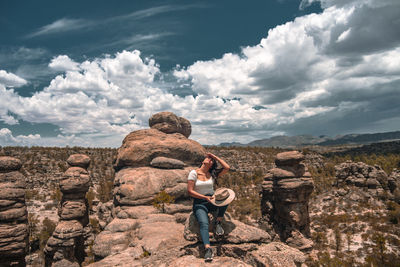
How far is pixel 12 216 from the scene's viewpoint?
14.9 meters

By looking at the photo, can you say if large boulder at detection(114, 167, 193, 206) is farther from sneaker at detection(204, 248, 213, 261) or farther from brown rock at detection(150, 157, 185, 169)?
sneaker at detection(204, 248, 213, 261)

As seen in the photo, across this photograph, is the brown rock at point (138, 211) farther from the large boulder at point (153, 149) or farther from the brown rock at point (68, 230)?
the large boulder at point (153, 149)

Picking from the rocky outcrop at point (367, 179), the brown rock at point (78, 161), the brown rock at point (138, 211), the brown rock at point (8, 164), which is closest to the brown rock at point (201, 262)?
the brown rock at point (138, 211)

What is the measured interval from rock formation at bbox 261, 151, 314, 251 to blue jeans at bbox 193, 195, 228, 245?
1686cm

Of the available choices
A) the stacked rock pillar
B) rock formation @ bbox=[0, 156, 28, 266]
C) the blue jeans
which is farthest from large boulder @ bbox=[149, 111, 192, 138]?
the blue jeans

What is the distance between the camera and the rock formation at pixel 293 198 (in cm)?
2202

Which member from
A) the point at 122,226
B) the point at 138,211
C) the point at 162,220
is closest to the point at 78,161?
the point at 138,211

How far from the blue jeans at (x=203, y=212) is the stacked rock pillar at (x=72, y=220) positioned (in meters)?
15.4

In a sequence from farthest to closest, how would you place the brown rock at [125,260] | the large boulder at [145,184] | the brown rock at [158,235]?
the large boulder at [145,184] < the brown rock at [125,260] < the brown rock at [158,235]

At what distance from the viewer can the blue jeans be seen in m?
6.32

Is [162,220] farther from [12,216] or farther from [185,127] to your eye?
[185,127]

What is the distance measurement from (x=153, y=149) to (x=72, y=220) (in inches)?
332

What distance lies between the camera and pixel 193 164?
2373 cm

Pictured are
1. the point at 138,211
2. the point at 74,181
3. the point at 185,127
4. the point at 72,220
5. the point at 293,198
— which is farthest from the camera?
the point at 185,127
